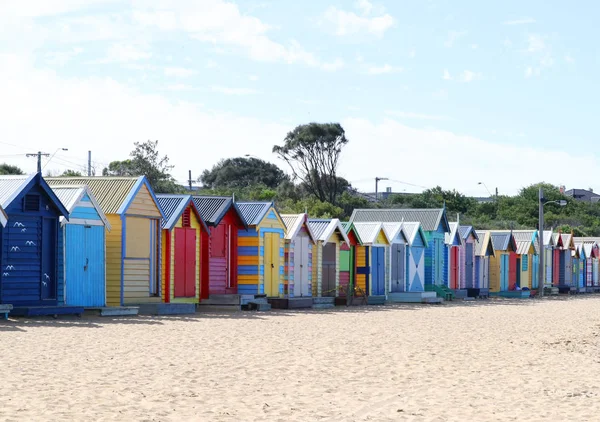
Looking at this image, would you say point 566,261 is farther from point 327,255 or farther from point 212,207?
point 212,207

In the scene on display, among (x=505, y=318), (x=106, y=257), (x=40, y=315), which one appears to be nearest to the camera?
(x=40, y=315)

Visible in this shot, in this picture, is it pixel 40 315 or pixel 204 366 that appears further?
pixel 40 315

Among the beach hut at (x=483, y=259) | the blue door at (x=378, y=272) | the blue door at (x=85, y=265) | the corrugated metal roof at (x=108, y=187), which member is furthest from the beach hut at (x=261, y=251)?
the beach hut at (x=483, y=259)

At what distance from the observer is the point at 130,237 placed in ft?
84.3

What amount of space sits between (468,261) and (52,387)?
124ft

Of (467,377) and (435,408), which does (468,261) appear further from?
(435,408)

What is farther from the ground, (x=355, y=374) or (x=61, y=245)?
(x=61, y=245)

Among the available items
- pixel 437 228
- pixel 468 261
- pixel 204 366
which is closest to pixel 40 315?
pixel 204 366

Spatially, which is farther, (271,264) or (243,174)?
(243,174)

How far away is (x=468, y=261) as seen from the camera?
47844 mm

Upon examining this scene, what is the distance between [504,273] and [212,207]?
26.7 meters

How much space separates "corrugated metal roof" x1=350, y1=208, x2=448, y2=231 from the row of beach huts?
6cm

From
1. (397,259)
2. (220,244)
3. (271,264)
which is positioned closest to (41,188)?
(220,244)

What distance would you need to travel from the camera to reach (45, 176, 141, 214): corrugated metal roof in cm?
2545
